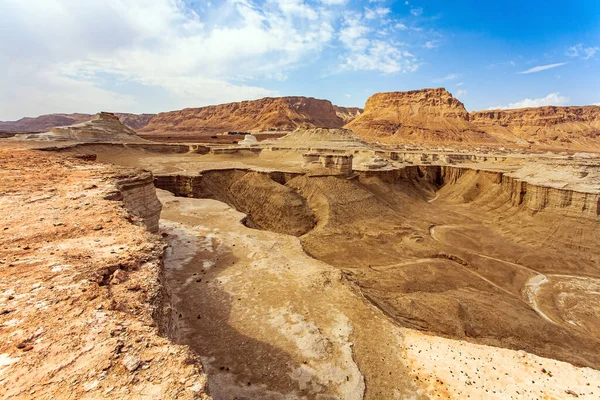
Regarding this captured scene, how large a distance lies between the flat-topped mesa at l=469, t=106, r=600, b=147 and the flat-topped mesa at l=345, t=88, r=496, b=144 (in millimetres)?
16401

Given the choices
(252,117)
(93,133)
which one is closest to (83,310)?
(93,133)

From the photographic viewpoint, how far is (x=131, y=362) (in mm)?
2814

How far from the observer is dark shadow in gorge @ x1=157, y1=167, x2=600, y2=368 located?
441 inches

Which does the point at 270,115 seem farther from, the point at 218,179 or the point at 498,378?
the point at 498,378

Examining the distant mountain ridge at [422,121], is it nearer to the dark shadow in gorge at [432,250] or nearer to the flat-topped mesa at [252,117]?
the flat-topped mesa at [252,117]

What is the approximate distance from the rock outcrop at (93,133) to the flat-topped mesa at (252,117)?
60155mm

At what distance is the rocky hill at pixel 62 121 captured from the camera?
133 meters

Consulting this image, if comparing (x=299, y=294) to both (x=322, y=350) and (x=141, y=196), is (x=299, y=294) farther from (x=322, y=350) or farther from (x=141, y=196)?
(x=141, y=196)

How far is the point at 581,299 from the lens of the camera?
15.1 metres

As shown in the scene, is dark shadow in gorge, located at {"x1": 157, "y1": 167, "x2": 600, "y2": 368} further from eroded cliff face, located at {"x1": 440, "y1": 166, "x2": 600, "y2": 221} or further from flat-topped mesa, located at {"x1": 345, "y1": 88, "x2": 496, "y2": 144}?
flat-topped mesa, located at {"x1": 345, "y1": 88, "x2": 496, "y2": 144}

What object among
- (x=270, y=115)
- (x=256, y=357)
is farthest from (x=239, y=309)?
(x=270, y=115)

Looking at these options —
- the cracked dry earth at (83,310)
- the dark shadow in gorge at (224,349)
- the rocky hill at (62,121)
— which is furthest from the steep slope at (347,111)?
the cracked dry earth at (83,310)

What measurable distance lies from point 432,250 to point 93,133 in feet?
150

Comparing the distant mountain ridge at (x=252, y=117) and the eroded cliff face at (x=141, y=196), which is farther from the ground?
the distant mountain ridge at (x=252, y=117)
